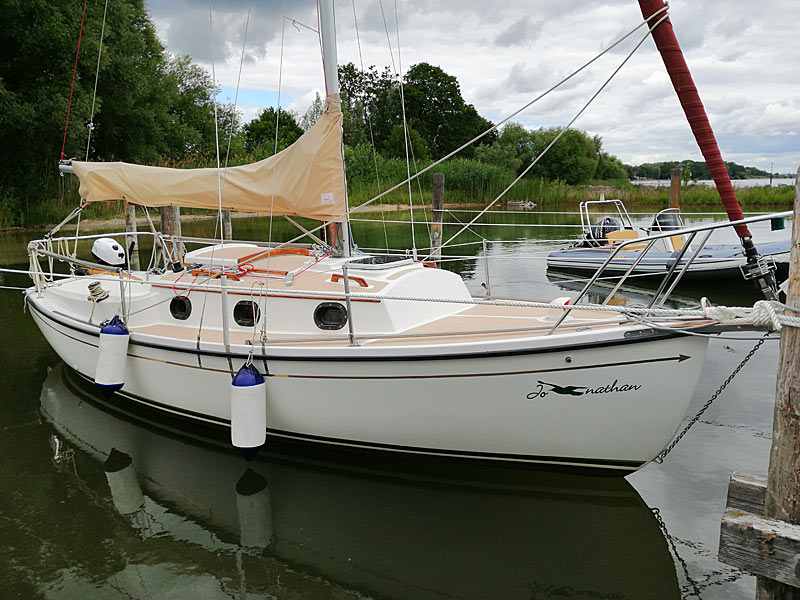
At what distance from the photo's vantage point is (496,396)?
16.5 ft

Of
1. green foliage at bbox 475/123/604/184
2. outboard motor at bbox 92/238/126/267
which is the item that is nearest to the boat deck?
outboard motor at bbox 92/238/126/267

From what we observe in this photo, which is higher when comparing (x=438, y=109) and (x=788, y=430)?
(x=438, y=109)

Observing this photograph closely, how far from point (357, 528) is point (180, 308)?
348 cm

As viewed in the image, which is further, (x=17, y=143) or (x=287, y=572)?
(x=17, y=143)

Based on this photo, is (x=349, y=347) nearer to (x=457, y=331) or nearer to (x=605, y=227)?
(x=457, y=331)

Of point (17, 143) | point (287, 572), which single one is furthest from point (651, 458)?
point (17, 143)

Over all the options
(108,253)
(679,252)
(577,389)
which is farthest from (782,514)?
(108,253)

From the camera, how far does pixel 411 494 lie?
18.1 ft

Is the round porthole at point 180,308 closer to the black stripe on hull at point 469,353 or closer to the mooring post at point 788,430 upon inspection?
the black stripe on hull at point 469,353

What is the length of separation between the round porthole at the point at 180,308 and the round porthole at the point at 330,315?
1.75 m

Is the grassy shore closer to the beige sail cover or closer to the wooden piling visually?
the beige sail cover

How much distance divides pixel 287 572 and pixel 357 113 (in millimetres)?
55528

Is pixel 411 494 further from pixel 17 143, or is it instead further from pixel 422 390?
pixel 17 143

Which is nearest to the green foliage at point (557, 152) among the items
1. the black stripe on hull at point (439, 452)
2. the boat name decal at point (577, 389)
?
the black stripe on hull at point (439, 452)
